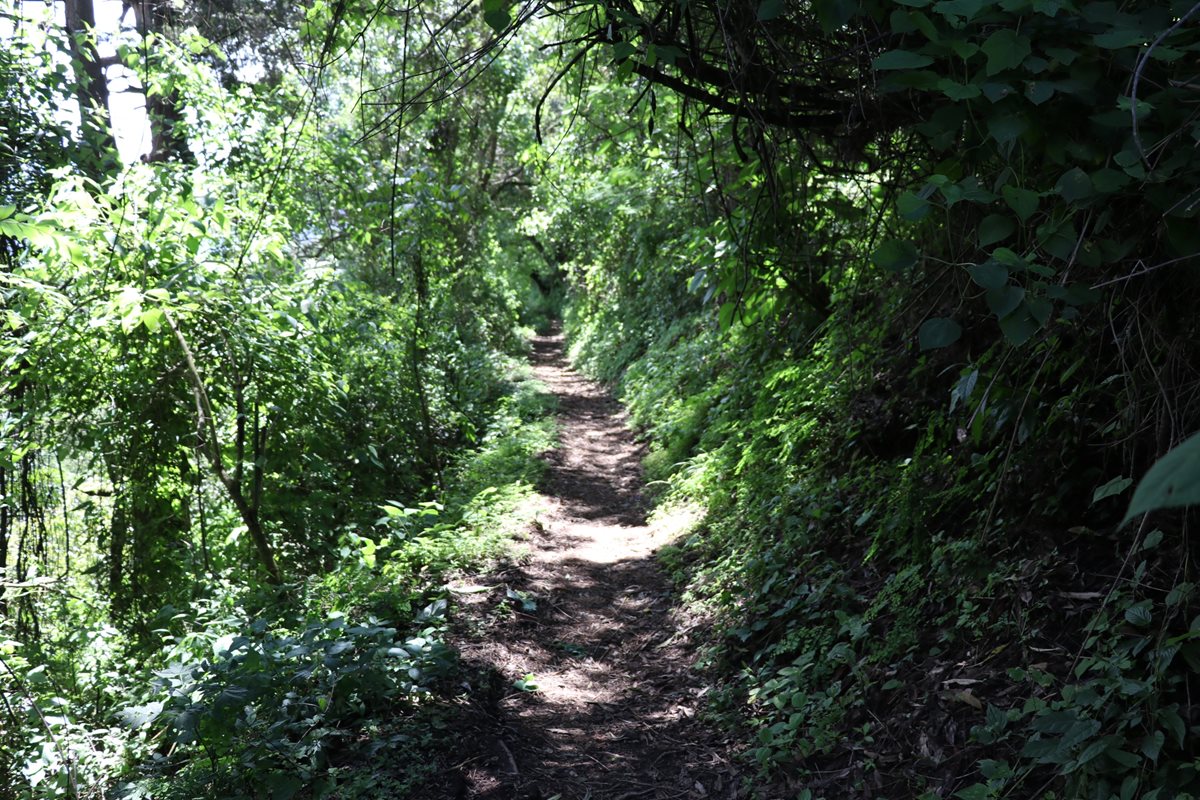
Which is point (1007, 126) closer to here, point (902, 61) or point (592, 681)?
point (902, 61)

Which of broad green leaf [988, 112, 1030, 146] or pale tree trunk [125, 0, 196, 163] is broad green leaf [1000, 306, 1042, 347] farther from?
pale tree trunk [125, 0, 196, 163]

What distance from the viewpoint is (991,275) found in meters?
2.00

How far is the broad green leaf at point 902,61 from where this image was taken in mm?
2068

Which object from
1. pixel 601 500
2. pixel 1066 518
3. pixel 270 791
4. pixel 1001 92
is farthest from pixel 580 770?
pixel 601 500

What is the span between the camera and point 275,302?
228 inches

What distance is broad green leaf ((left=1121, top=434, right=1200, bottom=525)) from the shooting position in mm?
576

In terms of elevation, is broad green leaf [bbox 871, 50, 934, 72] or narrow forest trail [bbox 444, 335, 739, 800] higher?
broad green leaf [bbox 871, 50, 934, 72]

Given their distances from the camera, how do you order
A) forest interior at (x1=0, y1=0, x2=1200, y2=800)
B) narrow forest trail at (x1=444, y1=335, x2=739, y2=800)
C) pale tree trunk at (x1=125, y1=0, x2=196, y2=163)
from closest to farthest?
forest interior at (x1=0, y1=0, x2=1200, y2=800)
narrow forest trail at (x1=444, y1=335, x2=739, y2=800)
pale tree trunk at (x1=125, y1=0, x2=196, y2=163)

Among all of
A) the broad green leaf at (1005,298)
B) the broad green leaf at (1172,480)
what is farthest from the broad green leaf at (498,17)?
the broad green leaf at (1172,480)

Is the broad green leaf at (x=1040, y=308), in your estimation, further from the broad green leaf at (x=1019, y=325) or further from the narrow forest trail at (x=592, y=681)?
the narrow forest trail at (x=592, y=681)

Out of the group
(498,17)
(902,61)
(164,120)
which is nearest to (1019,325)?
(902,61)

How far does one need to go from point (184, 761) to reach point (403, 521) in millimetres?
2634

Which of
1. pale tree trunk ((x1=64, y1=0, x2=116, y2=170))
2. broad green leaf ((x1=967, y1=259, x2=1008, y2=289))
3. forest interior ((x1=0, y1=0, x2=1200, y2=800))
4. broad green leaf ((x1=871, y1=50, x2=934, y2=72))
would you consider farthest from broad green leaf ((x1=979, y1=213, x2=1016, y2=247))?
pale tree trunk ((x1=64, y1=0, x2=116, y2=170))

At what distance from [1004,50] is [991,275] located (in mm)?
586
